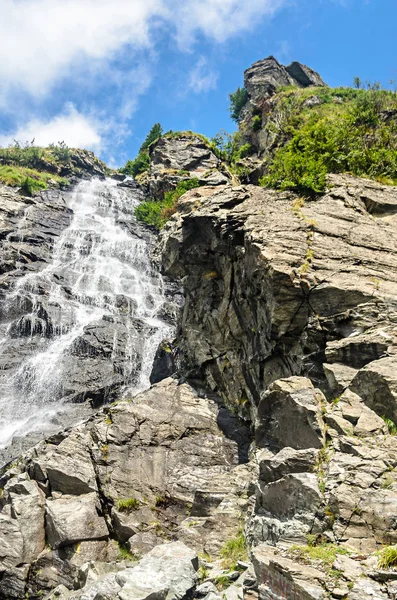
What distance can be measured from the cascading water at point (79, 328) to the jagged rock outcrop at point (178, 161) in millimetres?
13526

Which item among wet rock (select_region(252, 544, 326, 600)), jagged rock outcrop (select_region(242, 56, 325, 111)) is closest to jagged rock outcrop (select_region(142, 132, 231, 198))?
jagged rock outcrop (select_region(242, 56, 325, 111))

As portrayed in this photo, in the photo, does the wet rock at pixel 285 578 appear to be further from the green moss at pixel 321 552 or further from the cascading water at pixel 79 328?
the cascading water at pixel 79 328

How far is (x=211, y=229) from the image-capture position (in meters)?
19.2

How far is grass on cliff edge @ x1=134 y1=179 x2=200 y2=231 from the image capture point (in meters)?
48.0

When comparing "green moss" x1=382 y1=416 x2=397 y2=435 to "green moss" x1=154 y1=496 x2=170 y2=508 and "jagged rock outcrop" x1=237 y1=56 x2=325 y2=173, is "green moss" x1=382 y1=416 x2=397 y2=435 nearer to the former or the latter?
"green moss" x1=154 y1=496 x2=170 y2=508

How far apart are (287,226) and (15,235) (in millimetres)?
34183

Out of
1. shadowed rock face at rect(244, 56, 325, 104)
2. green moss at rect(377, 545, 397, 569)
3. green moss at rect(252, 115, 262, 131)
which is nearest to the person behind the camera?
green moss at rect(377, 545, 397, 569)

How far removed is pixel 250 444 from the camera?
15.7m

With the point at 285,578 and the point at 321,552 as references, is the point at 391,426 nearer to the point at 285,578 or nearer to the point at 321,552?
the point at 321,552

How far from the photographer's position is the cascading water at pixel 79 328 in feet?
76.7

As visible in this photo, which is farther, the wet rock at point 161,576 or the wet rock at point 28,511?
the wet rock at point 28,511

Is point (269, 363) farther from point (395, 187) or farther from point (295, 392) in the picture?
point (395, 187)

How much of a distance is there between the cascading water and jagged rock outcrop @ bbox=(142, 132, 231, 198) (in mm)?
13526

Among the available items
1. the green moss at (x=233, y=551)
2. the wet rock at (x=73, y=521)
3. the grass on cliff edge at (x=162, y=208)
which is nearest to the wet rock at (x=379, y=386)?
the green moss at (x=233, y=551)
